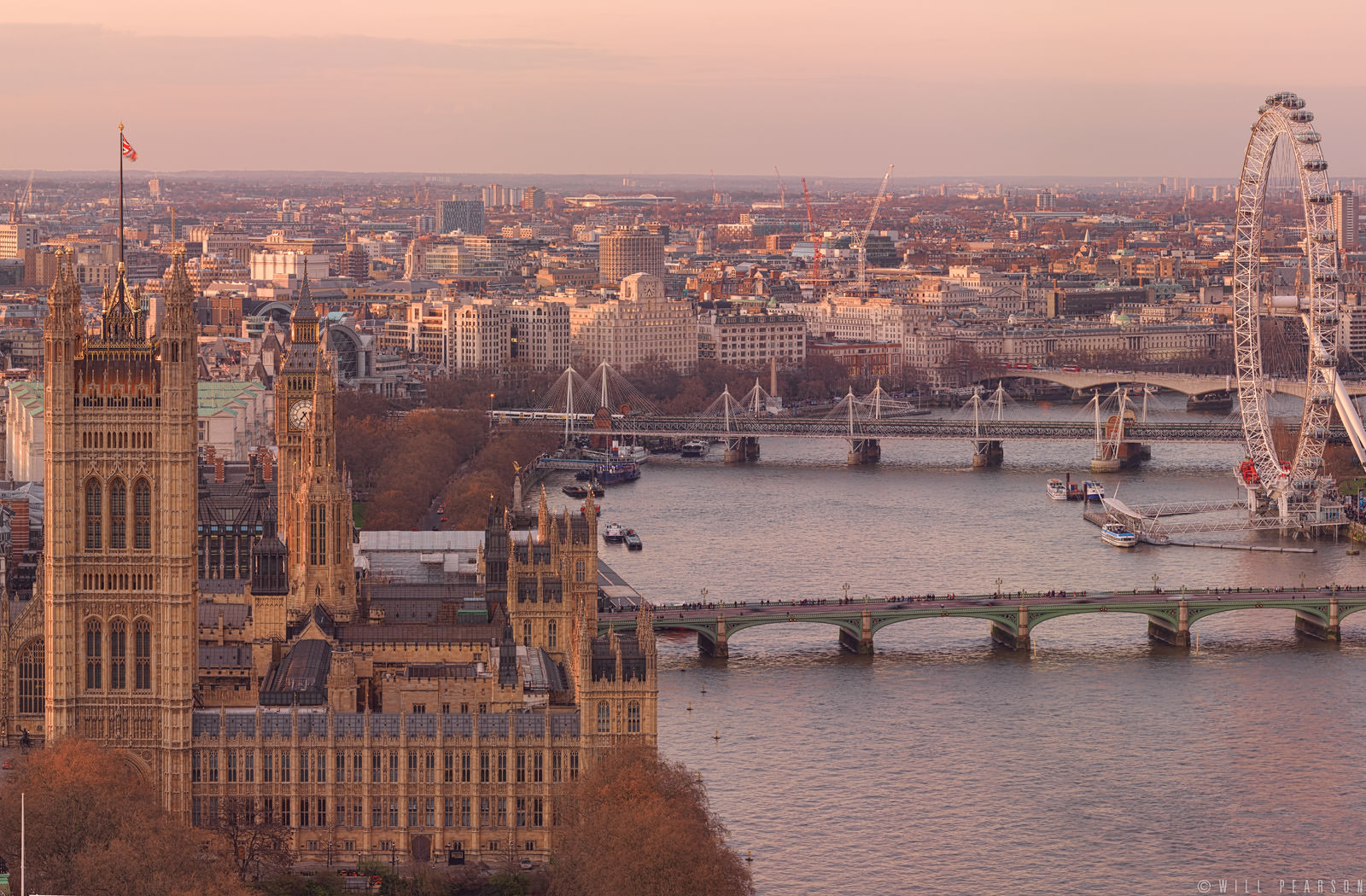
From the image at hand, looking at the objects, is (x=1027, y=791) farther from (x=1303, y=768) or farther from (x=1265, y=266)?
(x=1265, y=266)

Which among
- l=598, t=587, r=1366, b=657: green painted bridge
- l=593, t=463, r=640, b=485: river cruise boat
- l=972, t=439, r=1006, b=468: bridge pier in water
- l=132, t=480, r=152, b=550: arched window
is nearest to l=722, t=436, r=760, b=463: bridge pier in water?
l=593, t=463, r=640, b=485: river cruise boat

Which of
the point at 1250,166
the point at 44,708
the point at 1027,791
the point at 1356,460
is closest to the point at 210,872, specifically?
the point at 44,708

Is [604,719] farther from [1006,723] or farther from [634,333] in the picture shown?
[634,333]

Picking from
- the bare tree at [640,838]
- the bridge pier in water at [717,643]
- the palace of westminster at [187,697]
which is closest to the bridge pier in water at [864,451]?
the bridge pier in water at [717,643]

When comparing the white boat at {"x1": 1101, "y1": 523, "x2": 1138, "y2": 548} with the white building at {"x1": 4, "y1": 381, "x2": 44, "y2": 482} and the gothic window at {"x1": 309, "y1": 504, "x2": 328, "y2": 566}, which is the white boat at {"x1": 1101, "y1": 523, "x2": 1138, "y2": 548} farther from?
the gothic window at {"x1": 309, "y1": 504, "x2": 328, "y2": 566}

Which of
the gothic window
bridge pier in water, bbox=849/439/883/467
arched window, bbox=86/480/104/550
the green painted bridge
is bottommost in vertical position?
the green painted bridge

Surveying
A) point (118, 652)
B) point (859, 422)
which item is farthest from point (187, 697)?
point (859, 422)
